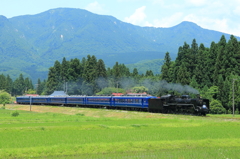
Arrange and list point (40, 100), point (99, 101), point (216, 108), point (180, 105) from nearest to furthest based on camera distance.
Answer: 1. point (180, 105)
2. point (216, 108)
3. point (99, 101)
4. point (40, 100)

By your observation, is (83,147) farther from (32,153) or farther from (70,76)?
(70,76)

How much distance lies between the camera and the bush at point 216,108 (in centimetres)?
8144

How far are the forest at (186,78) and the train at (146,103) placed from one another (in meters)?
8.99

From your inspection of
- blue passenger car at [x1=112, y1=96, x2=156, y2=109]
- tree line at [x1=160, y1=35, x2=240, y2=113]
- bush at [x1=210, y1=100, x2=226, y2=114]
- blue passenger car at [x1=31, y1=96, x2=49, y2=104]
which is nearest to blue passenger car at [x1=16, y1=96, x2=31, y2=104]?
blue passenger car at [x1=31, y1=96, x2=49, y2=104]

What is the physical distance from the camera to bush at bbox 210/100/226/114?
81.4m

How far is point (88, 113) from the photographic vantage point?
73.5m

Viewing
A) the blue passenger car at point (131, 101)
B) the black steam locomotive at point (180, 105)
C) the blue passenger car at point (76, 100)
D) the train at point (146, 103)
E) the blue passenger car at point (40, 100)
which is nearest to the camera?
the black steam locomotive at point (180, 105)

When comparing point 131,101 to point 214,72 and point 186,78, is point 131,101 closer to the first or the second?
point 186,78

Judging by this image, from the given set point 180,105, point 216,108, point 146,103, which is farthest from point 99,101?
point 180,105

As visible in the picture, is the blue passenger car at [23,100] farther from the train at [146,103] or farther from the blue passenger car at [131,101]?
the blue passenger car at [131,101]

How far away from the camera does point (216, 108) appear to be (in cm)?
8150

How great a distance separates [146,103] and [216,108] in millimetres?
22722

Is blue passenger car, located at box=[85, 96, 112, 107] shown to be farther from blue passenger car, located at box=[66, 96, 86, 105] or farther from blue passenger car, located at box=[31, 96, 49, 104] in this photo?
blue passenger car, located at box=[31, 96, 49, 104]

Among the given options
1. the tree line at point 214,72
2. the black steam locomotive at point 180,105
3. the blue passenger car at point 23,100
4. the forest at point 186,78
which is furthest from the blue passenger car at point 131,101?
the blue passenger car at point 23,100
